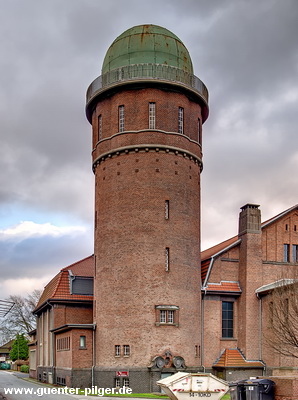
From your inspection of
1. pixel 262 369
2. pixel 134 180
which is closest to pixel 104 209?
pixel 134 180

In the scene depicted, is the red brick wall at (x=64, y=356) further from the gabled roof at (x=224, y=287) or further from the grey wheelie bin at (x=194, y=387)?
the grey wheelie bin at (x=194, y=387)

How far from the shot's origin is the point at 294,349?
1371 inches

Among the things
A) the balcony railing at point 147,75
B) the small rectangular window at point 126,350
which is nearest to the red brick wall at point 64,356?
the small rectangular window at point 126,350

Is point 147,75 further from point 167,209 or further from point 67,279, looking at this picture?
point 67,279

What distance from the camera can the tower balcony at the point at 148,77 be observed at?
36938 mm

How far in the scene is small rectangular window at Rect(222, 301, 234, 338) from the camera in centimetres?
3843

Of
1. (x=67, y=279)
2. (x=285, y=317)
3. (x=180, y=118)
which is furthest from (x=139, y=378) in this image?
(x=180, y=118)

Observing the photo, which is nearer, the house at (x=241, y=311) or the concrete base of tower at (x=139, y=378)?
the concrete base of tower at (x=139, y=378)

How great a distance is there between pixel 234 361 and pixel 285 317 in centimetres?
677

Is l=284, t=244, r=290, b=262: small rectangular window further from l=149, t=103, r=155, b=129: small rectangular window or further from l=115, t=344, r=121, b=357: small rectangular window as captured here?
l=115, t=344, r=121, b=357: small rectangular window

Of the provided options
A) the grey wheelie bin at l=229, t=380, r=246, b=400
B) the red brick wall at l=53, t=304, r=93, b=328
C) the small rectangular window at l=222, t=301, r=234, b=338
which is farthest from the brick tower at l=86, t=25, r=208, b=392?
the grey wheelie bin at l=229, t=380, r=246, b=400

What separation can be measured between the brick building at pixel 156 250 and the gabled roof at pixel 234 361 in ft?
0.32

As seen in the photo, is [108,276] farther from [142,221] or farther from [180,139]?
[180,139]

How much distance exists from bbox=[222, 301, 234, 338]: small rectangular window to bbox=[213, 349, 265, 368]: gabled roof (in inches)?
45.7
